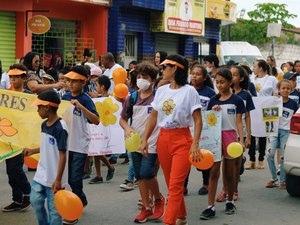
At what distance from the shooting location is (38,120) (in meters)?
6.65

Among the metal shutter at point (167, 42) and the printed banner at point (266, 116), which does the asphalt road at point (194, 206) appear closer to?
the printed banner at point (266, 116)

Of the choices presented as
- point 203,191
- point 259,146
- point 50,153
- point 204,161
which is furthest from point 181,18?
point 50,153

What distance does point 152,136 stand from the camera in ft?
22.4

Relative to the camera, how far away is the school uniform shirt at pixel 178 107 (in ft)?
20.0

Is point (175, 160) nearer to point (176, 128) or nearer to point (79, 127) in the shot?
point (176, 128)

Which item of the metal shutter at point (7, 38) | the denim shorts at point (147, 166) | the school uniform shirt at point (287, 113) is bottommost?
the denim shorts at point (147, 166)

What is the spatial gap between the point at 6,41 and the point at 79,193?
12063mm

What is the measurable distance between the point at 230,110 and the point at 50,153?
8.32 feet

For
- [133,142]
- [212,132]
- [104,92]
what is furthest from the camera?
[104,92]

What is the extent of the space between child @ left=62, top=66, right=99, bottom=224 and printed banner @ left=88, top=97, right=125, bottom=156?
221 centimetres

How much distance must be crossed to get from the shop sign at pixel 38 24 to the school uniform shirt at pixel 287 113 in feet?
31.1

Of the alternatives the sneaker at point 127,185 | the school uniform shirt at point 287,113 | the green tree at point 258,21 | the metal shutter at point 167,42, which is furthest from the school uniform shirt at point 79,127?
the green tree at point 258,21

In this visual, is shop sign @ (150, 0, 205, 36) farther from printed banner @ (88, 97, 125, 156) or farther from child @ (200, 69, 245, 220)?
child @ (200, 69, 245, 220)

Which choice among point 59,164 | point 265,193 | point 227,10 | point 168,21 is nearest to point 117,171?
point 265,193
